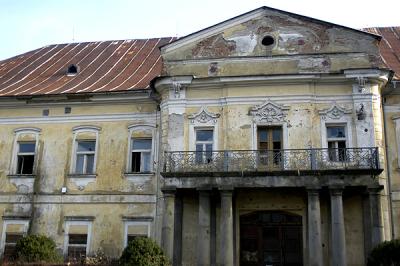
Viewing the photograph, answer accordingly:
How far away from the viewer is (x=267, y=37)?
18.6m

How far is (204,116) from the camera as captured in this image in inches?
723

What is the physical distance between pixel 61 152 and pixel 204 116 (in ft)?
20.8

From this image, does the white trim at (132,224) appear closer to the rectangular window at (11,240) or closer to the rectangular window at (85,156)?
the rectangular window at (85,156)

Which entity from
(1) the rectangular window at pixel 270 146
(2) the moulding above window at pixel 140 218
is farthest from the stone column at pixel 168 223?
(1) the rectangular window at pixel 270 146

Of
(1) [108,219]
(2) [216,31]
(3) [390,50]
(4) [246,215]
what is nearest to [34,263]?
(1) [108,219]

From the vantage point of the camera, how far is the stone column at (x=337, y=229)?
15.5m

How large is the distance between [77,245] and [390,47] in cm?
1573

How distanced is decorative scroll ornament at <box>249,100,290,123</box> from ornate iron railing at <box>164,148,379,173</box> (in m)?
1.31

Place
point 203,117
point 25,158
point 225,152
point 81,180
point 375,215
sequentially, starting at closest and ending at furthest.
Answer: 1. point 375,215
2. point 225,152
3. point 203,117
4. point 81,180
5. point 25,158

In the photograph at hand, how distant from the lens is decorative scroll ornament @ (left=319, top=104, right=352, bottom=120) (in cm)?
1777

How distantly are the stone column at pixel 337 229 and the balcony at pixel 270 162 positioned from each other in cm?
78

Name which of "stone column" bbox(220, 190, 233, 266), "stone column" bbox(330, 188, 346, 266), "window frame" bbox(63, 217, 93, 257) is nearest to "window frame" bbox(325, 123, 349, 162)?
"stone column" bbox(330, 188, 346, 266)

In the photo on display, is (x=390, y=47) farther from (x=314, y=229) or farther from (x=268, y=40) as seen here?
(x=314, y=229)

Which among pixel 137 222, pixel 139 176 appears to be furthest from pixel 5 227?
pixel 139 176
